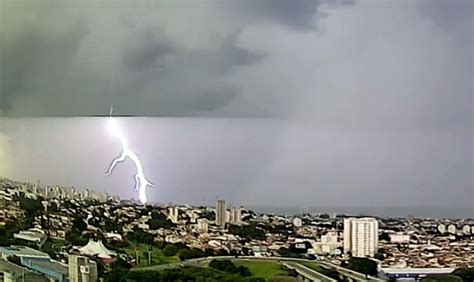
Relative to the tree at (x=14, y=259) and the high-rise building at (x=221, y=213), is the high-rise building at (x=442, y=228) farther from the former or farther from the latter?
the tree at (x=14, y=259)

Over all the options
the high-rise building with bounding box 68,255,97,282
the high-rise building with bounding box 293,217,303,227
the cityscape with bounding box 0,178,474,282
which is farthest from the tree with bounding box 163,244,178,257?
the high-rise building with bounding box 293,217,303,227

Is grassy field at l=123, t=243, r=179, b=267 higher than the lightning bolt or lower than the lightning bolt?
lower

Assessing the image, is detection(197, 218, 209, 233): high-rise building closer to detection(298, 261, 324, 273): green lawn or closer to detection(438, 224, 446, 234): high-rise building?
detection(298, 261, 324, 273): green lawn

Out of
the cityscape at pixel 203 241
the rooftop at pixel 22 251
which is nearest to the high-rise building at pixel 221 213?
the cityscape at pixel 203 241

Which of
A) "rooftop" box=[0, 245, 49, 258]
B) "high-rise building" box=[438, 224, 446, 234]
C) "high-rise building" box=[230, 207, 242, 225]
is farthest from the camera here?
"rooftop" box=[0, 245, 49, 258]

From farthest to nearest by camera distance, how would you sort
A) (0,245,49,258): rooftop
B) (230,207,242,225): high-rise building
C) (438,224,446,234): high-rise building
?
(0,245,49,258): rooftop, (230,207,242,225): high-rise building, (438,224,446,234): high-rise building

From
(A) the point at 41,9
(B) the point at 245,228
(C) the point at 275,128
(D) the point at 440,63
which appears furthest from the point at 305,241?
(A) the point at 41,9

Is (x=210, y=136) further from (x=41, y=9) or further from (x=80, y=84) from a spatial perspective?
(x=41, y=9)

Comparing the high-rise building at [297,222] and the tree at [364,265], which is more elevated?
the high-rise building at [297,222]
